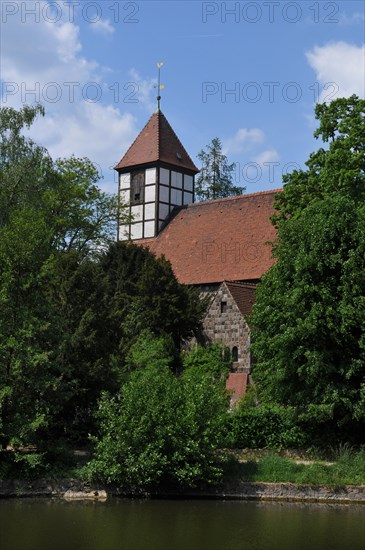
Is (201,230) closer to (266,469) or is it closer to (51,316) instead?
(51,316)

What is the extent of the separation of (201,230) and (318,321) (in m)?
25.5

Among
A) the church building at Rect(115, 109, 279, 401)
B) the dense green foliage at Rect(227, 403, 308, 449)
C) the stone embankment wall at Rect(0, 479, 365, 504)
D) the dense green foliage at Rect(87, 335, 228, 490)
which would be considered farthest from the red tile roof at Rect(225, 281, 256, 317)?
the stone embankment wall at Rect(0, 479, 365, 504)

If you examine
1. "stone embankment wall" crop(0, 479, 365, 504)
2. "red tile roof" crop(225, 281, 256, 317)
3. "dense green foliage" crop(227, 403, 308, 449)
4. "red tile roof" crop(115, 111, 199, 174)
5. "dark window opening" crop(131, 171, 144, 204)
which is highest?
"red tile roof" crop(115, 111, 199, 174)

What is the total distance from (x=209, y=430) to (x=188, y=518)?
3.67 metres

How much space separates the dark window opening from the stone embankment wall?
3191cm

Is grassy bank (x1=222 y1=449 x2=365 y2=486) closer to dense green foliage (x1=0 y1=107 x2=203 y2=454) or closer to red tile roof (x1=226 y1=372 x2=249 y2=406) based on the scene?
dense green foliage (x1=0 y1=107 x2=203 y2=454)

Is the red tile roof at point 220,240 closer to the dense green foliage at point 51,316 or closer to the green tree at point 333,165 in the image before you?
the dense green foliage at point 51,316

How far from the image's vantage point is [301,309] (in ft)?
76.1

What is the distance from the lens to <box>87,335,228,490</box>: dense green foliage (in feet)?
66.0

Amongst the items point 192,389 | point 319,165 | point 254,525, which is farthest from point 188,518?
point 319,165

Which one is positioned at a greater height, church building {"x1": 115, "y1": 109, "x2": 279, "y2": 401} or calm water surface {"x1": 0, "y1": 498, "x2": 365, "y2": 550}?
church building {"x1": 115, "y1": 109, "x2": 279, "y2": 401}

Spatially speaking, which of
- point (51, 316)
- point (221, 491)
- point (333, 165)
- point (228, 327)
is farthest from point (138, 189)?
point (221, 491)

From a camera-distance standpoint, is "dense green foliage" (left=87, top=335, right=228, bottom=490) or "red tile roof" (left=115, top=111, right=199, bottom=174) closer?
"dense green foliage" (left=87, top=335, right=228, bottom=490)

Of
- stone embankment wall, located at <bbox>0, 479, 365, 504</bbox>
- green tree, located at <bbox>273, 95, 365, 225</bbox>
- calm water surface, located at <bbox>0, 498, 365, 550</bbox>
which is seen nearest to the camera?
calm water surface, located at <bbox>0, 498, 365, 550</bbox>
